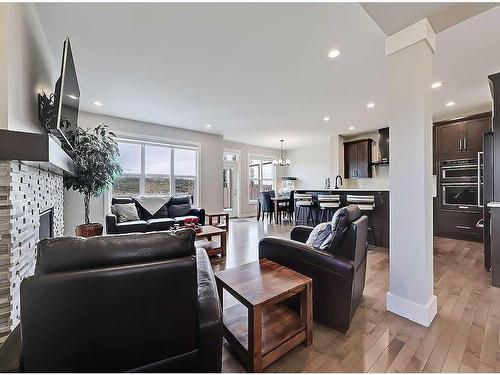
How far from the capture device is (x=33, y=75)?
6.54 ft

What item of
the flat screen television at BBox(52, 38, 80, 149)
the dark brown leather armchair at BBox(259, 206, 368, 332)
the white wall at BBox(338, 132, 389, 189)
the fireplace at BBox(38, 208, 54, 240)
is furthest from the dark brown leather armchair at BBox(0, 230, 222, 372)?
the white wall at BBox(338, 132, 389, 189)

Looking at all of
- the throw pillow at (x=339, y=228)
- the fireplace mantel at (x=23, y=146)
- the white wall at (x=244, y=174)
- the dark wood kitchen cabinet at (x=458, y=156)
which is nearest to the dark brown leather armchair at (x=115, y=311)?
the fireplace mantel at (x=23, y=146)

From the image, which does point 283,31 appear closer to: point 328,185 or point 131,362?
point 131,362

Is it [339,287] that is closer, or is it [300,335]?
[300,335]

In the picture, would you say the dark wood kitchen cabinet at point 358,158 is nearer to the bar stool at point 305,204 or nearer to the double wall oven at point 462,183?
the double wall oven at point 462,183

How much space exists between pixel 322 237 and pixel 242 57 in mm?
2193

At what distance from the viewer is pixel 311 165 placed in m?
8.10

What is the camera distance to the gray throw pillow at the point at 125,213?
4218 millimetres

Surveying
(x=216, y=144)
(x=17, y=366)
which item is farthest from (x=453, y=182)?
(x=17, y=366)

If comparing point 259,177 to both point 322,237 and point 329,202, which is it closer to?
point 329,202

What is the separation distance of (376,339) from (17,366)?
1938mm

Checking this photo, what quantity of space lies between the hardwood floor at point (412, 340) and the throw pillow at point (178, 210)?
3.04 meters

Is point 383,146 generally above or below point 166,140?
below

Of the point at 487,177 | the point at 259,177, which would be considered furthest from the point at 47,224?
the point at 259,177
